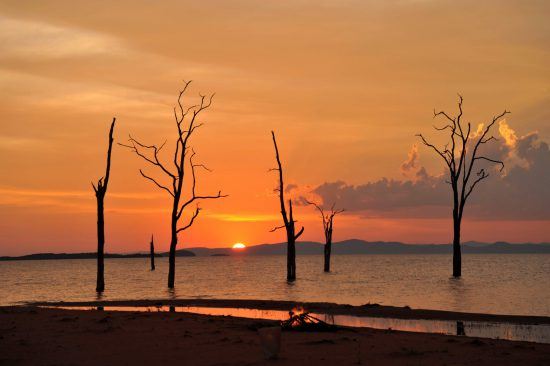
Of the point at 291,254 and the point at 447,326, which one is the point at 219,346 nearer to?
the point at 447,326

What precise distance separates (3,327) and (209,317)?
21.9ft

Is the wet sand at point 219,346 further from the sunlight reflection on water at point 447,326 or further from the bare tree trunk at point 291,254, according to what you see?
the bare tree trunk at point 291,254

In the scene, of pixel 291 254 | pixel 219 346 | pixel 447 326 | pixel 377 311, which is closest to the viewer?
pixel 219 346

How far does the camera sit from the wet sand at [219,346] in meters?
14.7

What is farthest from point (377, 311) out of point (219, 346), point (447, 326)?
point (219, 346)

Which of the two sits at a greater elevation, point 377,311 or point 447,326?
point 447,326

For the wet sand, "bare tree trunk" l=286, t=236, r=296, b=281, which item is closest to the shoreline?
the wet sand

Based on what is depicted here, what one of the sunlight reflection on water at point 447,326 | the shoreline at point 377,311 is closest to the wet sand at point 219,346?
the sunlight reflection on water at point 447,326

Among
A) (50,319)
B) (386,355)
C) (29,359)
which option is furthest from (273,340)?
(50,319)

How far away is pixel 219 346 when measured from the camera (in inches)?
659

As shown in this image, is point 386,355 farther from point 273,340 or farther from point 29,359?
point 29,359

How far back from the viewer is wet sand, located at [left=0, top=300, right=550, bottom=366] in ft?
48.3

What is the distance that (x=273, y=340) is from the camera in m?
14.4

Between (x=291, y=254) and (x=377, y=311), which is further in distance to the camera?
(x=291, y=254)
